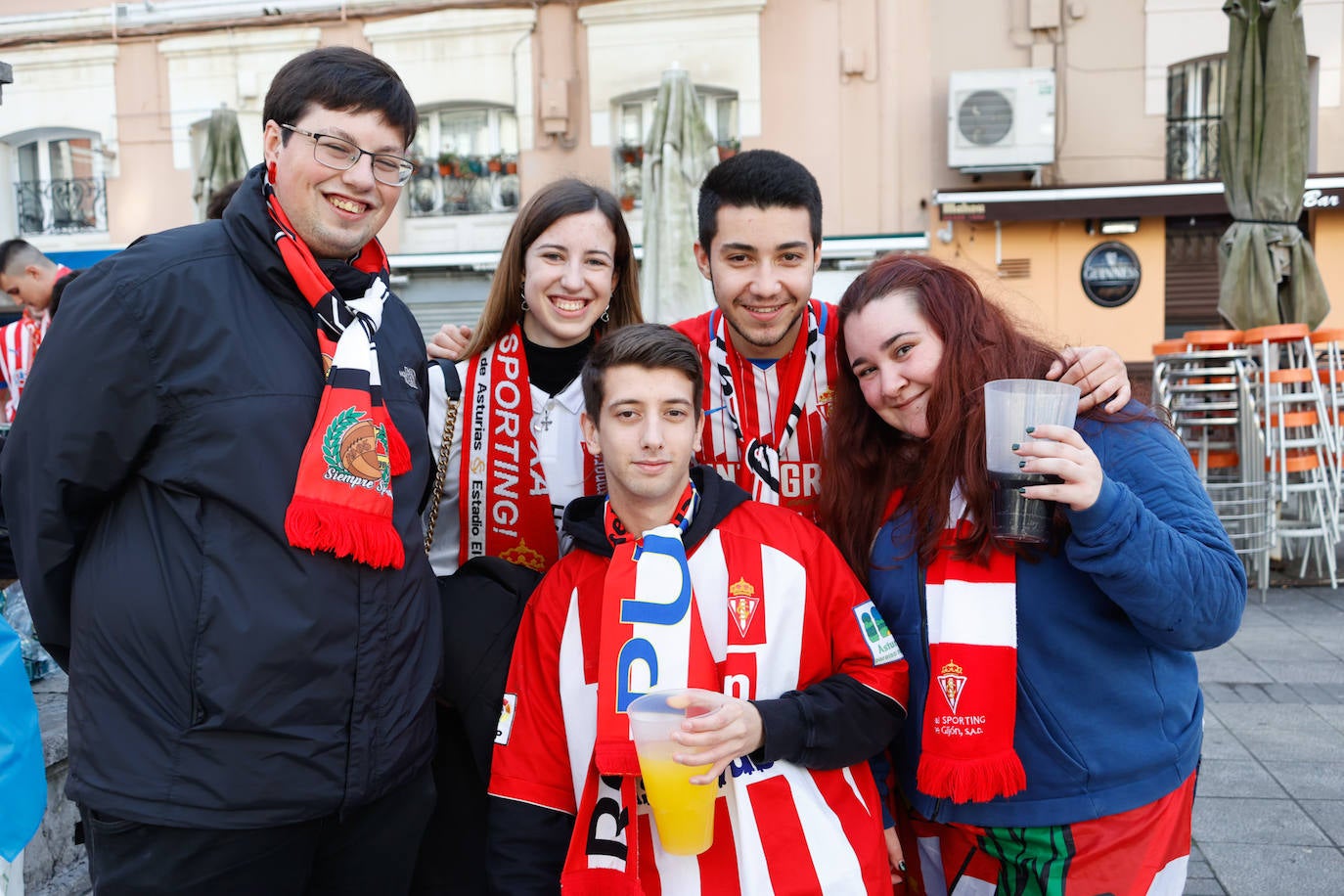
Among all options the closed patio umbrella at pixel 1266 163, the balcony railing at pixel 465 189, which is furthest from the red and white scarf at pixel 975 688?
the balcony railing at pixel 465 189

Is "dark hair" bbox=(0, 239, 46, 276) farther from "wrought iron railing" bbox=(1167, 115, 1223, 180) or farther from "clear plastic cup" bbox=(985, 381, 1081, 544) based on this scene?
"wrought iron railing" bbox=(1167, 115, 1223, 180)

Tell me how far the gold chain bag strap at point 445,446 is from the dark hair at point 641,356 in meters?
0.49

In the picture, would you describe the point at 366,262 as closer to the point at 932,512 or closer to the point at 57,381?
the point at 57,381

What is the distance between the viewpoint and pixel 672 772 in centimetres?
177

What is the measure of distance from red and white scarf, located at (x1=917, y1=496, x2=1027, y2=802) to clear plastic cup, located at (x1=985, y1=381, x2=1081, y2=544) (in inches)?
7.0

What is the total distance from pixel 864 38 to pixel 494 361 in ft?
32.2

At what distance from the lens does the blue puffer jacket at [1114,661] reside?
1.83m

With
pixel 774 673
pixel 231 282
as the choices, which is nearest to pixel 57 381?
pixel 231 282

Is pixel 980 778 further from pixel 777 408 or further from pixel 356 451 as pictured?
pixel 356 451

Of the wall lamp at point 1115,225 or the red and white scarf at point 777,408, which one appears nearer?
the red and white scarf at point 777,408

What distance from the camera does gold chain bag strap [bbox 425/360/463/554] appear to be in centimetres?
260

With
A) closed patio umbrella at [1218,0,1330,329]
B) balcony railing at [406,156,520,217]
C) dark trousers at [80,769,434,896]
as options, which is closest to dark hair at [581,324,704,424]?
dark trousers at [80,769,434,896]

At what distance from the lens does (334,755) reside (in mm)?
1766

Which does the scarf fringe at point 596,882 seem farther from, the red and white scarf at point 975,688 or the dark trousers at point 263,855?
the red and white scarf at point 975,688
